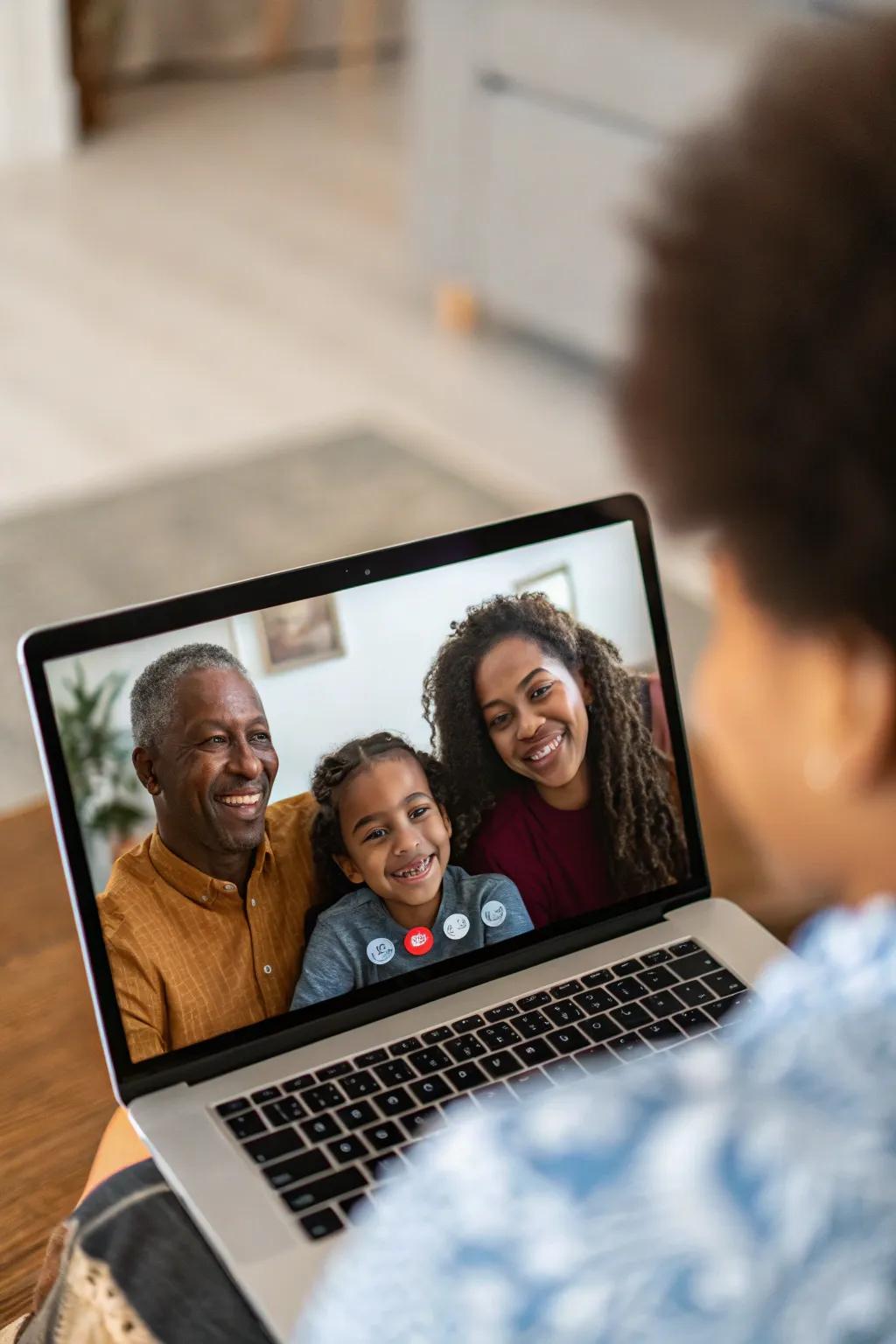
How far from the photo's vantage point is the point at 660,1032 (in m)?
0.77

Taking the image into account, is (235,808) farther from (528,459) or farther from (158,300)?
(158,300)

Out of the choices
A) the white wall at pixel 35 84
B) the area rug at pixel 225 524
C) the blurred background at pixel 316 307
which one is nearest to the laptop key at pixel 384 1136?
the blurred background at pixel 316 307

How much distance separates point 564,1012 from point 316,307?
9.03 ft

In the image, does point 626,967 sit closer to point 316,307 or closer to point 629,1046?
point 629,1046

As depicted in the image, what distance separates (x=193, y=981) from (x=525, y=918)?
18 centimetres

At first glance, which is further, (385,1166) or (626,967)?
(626,967)

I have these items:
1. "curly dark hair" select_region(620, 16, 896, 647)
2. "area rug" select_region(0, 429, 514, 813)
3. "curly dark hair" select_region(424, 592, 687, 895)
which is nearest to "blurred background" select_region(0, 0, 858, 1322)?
"area rug" select_region(0, 429, 514, 813)

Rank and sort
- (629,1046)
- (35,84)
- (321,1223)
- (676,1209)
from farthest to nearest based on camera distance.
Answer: (35,84)
(629,1046)
(321,1223)
(676,1209)

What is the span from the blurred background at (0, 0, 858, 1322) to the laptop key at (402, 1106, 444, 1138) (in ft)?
3.94

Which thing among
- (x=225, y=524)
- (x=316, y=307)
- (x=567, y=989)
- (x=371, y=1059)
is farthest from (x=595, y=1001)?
(x=316, y=307)

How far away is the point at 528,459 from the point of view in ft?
8.93

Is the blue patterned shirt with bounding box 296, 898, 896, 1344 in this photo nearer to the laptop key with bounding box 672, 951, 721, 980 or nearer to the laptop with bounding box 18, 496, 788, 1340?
the laptop with bounding box 18, 496, 788, 1340

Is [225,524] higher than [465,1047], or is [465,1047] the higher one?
[225,524]

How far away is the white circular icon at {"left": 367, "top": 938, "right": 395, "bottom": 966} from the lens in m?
0.79
